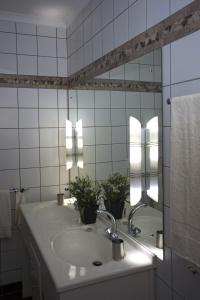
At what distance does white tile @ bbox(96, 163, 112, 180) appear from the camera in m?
2.04

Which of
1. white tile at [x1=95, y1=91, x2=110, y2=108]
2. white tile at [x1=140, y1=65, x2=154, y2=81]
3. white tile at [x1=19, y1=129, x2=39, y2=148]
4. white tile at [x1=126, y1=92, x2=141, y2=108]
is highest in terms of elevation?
white tile at [x1=140, y1=65, x2=154, y2=81]

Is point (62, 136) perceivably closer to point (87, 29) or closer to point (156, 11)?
point (87, 29)

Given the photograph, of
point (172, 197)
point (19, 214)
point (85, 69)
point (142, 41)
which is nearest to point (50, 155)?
point (19, 214)

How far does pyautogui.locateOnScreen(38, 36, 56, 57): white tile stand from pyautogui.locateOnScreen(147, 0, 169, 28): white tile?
1.47m

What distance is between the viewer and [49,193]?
278 centimetres

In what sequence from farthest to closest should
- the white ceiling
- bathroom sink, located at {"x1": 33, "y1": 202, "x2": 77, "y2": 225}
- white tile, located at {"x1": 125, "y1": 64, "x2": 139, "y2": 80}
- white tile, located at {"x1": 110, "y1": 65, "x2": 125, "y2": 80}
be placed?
the white ceiling, bathroom sink, located at {"x1": 33, "y1": 202, "x2": 77, "y2": 225}, white tile, located at {"x1": 110, "y1": 65, "x2": 125, "y2": 80}, white tile, located at {"x1": 125, "y1": 64, "x2": 139, "y2": 80}

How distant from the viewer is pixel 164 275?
1402 mm

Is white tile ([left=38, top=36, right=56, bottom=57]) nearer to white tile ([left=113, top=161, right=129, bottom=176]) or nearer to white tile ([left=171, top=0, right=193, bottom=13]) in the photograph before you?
white tile ([left=113, top=161, right=129, bottom=176])

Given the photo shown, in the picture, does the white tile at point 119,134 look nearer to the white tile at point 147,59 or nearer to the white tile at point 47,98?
the white tile at point 147,59

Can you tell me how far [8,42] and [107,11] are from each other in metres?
1.09

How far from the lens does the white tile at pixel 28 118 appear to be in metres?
2.65

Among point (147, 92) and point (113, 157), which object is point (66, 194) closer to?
point (113, 157)

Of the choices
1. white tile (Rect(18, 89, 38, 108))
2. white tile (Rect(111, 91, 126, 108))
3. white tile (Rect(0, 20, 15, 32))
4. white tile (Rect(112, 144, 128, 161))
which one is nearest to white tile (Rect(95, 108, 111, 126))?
white tile (Rect(111, 91, 126, 108))

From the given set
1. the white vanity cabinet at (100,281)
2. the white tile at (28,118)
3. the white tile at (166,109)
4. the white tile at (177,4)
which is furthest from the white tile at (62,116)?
the white tile at (177,4)
